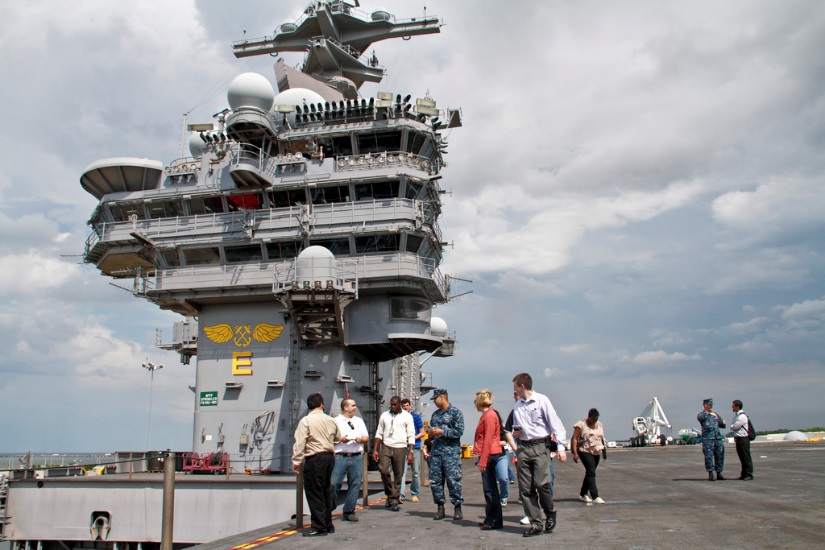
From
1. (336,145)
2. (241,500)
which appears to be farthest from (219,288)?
(241,500)

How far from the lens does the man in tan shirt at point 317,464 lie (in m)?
8.96

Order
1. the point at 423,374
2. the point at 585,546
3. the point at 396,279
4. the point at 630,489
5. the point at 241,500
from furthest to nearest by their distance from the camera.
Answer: the point at 423,374 → the point at 396,279 → the point at 241,500 → the point at 630,489 → the point at 585,546

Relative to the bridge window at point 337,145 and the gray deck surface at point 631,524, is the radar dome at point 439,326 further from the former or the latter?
the gray deck surface at point 631,524

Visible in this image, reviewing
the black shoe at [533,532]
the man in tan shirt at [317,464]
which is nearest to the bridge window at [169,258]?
the man in tan shirt at [317,464]

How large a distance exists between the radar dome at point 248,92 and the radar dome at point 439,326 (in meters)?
18.6

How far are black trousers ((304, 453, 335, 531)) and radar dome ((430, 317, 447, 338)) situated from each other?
102ft

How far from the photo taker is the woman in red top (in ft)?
A: 29.2

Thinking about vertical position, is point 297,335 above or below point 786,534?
above

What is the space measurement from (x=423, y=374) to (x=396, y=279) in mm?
20354

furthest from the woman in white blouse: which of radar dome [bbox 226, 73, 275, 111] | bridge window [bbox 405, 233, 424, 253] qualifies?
radar dome [bbox 226, 73, 275, 111]

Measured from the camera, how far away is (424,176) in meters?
26.2

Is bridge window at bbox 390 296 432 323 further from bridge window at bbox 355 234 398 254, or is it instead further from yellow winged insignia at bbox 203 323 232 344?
yellow winged insignia at bbox 203 323 232 344

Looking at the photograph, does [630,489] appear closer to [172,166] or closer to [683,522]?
[683,522]

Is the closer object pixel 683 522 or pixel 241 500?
pixel 683 522
